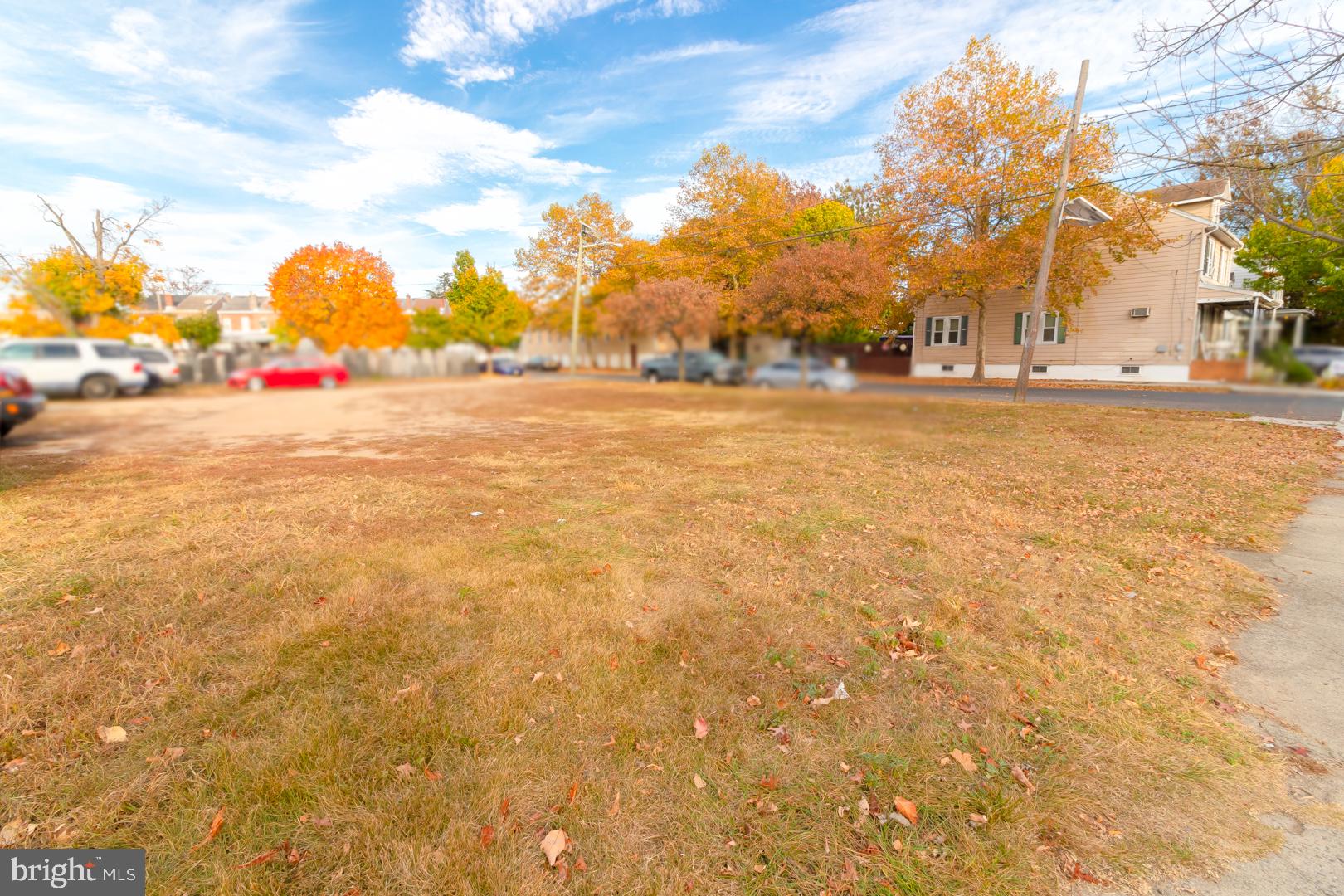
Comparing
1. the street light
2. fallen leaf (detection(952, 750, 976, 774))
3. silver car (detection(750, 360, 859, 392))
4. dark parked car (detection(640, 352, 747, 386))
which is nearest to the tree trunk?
silver car (detection(750, 360, 859, 392))

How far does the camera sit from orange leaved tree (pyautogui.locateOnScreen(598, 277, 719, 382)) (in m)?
3.61

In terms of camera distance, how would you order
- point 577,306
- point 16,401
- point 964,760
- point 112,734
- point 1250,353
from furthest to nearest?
point 577,306
point 1250,353
point 16,401
point 964,760
point 112,734

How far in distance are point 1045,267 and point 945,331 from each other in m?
0.75

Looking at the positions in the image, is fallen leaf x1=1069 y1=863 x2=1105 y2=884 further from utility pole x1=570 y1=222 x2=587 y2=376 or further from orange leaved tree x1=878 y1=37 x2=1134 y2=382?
utility pole x1=570 y1=222 x2=587 y2=376

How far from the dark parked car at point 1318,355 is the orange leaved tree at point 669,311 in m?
3.71

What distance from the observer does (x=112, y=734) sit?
2.60m

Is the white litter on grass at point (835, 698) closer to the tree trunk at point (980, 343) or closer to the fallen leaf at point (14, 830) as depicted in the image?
the tree trunk at point (980, 343)

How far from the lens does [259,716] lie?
9.16 feet

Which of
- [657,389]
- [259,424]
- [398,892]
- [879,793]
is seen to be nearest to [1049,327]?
[657,389]

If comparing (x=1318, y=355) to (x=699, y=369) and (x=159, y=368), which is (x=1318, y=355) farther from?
(x=159, y=368)

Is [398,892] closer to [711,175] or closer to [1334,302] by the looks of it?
[711,175]

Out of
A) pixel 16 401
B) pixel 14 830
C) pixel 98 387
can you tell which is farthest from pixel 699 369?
pixel 16 401

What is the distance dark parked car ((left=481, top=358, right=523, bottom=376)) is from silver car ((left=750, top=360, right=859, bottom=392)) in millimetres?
2441

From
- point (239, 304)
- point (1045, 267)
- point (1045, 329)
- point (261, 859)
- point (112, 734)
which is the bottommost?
point (261, 859)
